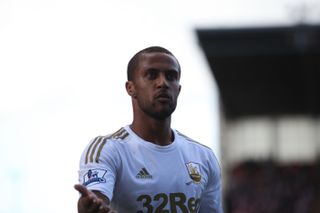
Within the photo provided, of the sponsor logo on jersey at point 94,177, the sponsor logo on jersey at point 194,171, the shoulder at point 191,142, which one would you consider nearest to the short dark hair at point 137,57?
the shoulder at point 191,142

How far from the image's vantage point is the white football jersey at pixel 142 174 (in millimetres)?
5324

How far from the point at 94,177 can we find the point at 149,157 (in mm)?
526

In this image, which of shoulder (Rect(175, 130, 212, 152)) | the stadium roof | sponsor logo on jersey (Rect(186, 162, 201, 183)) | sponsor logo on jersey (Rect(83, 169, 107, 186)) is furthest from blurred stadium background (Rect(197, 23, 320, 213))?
sponsor logo on jersey (Rect(83, 169, 107, 186))

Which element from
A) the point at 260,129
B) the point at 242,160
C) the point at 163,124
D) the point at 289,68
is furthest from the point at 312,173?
the point at 163,124

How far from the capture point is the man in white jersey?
5.38 meters

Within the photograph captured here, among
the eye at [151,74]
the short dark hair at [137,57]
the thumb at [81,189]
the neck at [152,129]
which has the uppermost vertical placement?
the short dark hair at [137,57]

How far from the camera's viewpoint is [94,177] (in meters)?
5.23

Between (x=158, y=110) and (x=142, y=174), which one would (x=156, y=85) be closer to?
(x=158, y=110)

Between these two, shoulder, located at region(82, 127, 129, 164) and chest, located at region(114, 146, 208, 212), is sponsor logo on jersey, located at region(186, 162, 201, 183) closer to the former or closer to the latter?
chest, located at region(114, 146, 208, 212)

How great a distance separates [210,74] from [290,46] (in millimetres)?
5212

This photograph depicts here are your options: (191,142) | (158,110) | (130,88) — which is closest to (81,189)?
(158,110)

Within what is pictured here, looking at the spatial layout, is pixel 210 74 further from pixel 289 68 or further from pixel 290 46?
pixel 290 46

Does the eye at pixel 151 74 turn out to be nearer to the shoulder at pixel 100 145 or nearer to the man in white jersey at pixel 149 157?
the man in white jersey at pixel 149 157

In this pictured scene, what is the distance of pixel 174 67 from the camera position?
573 cm
